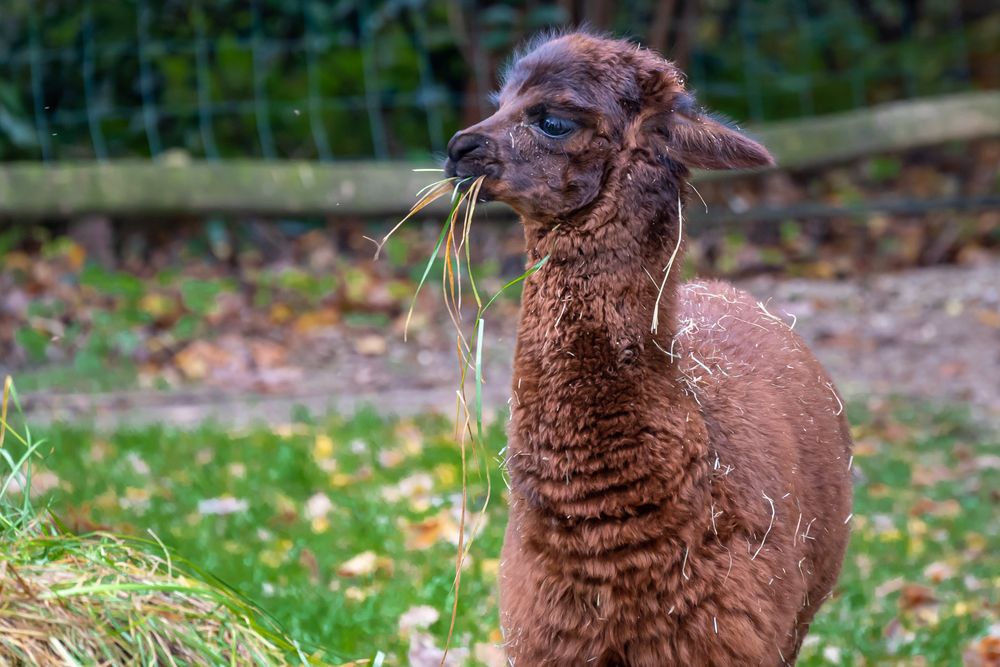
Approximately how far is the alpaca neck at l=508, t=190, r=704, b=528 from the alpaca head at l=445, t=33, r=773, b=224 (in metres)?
0.08

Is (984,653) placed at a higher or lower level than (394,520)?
higher

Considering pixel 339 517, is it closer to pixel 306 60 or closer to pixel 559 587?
pixel 559 587

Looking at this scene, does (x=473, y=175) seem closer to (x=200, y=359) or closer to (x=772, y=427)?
(x=772, y=427)

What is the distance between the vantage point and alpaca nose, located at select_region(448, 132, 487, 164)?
293 centimetres

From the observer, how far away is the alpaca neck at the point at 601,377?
9.36 feet

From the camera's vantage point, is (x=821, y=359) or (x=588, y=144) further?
(x=821, y=359)

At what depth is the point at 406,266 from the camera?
8.91 metres

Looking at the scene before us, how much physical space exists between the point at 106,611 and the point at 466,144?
1237 mm

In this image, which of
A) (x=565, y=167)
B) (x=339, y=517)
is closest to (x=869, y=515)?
(x=339, y=517)

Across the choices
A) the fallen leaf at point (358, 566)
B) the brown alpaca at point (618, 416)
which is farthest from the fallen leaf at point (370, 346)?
the brown alpaca at point (618, 416)

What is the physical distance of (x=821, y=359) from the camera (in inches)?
299

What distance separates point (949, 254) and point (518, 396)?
7.62 metres

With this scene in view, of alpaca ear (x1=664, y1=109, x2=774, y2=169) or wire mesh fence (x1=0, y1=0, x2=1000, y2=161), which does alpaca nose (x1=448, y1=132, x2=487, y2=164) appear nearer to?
alpaca ear (x1=664, y1=109, x2=774, y2=169)

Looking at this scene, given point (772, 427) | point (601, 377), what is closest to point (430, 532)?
point (772, 427)
